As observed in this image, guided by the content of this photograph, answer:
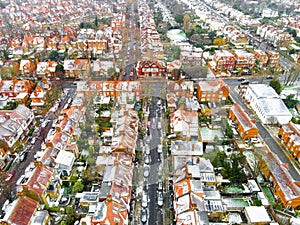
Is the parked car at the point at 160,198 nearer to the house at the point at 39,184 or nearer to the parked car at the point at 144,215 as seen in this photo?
the parked car at the point at 144,215

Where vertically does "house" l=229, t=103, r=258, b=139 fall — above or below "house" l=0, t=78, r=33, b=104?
below

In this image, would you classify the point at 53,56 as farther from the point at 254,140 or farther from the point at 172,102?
the point at 254,140

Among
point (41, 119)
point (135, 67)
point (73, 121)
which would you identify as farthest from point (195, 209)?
point (135, 67)

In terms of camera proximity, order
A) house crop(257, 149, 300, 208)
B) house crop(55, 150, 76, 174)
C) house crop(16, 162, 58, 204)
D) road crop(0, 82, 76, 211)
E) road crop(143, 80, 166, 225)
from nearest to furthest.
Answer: house crop(16, 162, 58, 204)
road crop(143, 80, 166, 225)
house crop(257, 149, 300, 208)
road crop(0, 82, 76, 211)
house crop(55, 150, 76, 174)

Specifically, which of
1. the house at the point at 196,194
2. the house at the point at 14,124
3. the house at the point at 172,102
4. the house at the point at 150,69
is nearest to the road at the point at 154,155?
the house at the point at 172,102

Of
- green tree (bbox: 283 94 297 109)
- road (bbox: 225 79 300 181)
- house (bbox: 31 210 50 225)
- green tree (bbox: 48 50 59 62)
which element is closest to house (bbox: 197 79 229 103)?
road (bbox: 225 79 300 181)

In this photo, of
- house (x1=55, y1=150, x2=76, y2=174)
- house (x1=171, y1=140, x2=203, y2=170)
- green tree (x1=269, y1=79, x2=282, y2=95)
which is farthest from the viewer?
green tree (x1=269, y1=79, x2=282, y2=95)

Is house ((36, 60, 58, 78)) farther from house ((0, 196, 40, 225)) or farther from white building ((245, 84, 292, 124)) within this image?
white building ((245, 84, 292, 124))
